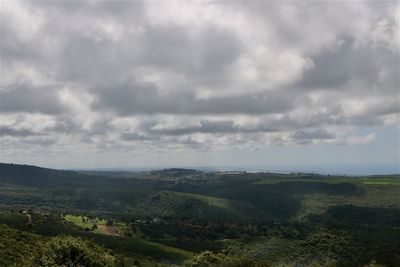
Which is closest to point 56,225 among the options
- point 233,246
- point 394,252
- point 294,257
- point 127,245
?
point 127,245

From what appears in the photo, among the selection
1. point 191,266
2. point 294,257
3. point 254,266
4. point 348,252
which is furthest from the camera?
point 348,252

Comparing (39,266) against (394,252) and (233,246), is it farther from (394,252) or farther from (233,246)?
(233,246)

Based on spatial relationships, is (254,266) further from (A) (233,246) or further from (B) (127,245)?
(A) (233,246)

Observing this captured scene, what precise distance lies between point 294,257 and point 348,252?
2691 centimetres

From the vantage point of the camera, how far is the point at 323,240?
612ft

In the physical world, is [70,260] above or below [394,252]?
above

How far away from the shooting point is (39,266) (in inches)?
2689

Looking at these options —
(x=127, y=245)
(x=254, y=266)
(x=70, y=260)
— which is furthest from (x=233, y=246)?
(x=70, y=260)

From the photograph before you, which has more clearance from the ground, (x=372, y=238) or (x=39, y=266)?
(x=39, y=266)

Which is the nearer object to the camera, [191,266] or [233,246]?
[191,266]

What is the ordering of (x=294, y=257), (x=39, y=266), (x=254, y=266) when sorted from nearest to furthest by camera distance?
(x=39, y=266) < (x=254, y=266) < (x=294, y=257)

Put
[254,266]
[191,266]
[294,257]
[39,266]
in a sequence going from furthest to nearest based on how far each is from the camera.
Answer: [294,257]
[191,266]
[254,266]
[39,266]

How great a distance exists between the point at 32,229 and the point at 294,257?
93815 mm

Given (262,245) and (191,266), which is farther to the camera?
(262,245)
